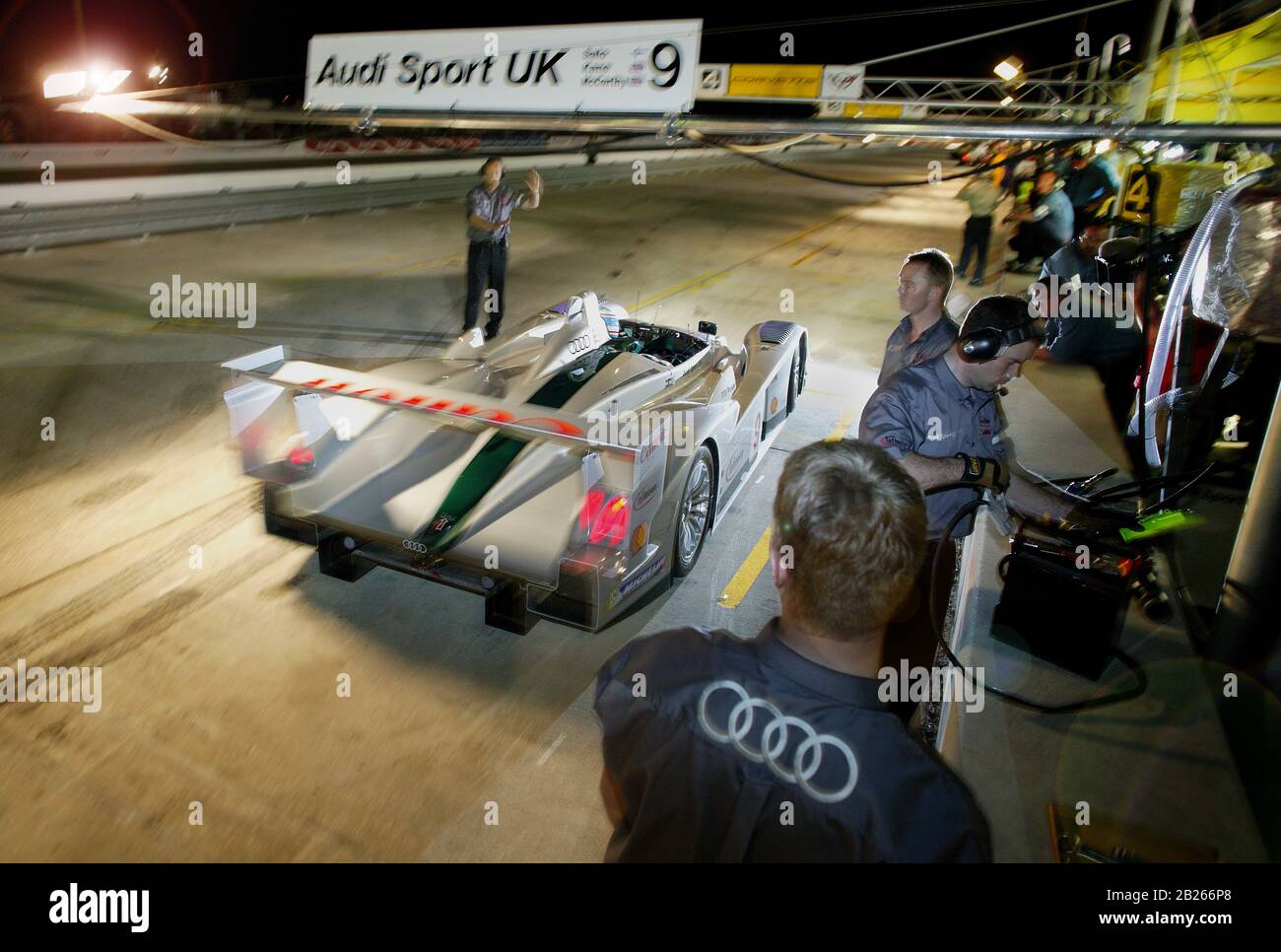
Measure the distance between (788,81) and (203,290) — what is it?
12450 mm

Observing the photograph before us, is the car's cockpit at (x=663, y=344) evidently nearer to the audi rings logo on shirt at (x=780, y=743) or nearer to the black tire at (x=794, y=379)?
the black tire at (x=794, y=379)

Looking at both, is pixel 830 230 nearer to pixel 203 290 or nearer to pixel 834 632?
pixel 203 290

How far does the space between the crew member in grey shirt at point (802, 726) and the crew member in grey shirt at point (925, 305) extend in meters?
3.38

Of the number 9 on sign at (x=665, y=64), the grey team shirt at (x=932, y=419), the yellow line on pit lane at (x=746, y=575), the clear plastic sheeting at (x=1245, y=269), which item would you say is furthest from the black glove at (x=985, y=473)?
the number 9 on sign at (x=665, y=64)

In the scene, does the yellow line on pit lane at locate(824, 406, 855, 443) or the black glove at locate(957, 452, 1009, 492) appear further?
the yellow line on pit lane at locate(824, 406, 855, 443)

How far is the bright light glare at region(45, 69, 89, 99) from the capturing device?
21.1ft

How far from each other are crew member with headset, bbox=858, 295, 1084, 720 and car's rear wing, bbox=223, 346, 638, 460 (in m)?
1.27

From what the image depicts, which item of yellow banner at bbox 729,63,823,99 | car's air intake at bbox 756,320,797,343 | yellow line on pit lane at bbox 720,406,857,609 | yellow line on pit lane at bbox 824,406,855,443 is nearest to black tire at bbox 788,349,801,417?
car's air intake at bbox 756,320,797,343

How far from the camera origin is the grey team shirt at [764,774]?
1.61 metres

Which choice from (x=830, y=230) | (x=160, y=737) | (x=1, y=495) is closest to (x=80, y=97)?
(x=1, y=495)

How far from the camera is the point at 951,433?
3.77m

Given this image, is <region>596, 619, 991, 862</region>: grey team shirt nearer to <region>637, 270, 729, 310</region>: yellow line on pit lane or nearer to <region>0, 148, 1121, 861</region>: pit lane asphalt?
<region>0, 148, 1121, 861</region>: pit lane asphalt

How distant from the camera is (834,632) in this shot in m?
1.76

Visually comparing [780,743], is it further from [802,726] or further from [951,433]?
[951,433]
